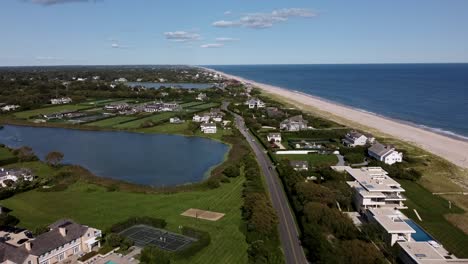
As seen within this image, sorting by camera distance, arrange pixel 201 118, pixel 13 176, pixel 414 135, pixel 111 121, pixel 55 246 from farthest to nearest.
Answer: pixel 111 121
pixel 201 118
pixel 414 135
pixel 13 176
pixel 55 246

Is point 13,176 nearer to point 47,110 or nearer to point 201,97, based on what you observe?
point 47,110

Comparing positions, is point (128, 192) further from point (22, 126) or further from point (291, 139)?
point (22, 126)

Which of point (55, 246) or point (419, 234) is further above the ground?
point (55, 246)

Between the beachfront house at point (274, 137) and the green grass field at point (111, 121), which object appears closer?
the beachfront house at point (274, 137)

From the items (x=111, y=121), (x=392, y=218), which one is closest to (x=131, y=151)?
(x=111, y=121)

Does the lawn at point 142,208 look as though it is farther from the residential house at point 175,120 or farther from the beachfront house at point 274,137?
the residential house at point 175,120

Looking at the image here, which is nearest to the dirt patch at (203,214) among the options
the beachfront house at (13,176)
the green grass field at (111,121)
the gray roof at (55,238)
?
the gray roof at (55,238)
